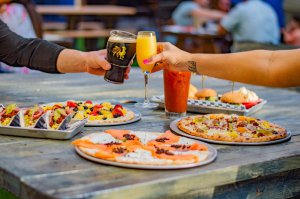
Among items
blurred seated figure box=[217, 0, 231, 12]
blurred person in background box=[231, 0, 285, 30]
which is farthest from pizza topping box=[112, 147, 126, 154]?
blurred seated figure box=[217, 0, 231, 12]

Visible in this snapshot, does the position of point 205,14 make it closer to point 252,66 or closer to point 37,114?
point 252,66

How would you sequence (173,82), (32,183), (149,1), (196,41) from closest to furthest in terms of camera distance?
(32,183) < (173,82) < (196,41) < (149,1)

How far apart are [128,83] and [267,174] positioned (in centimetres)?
167

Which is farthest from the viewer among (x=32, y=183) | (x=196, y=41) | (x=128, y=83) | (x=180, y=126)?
(x=196, y=41)

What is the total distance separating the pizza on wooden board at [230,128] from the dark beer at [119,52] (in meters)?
0.34

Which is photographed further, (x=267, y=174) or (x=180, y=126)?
(x=180, y=126)

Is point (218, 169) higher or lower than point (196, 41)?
higher

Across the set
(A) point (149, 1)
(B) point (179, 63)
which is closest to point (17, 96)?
(B) point (179, 63)

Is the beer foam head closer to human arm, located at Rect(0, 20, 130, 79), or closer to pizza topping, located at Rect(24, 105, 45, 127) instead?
human arm, located at Rect(0, 20, 130, 79)

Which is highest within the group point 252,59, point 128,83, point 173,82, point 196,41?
point 252,59

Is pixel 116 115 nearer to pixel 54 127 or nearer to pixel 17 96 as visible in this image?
pixel 54 127

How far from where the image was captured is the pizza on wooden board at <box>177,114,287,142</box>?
2113 mm

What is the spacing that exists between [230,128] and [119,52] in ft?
1.79

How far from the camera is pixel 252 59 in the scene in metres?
2.20
